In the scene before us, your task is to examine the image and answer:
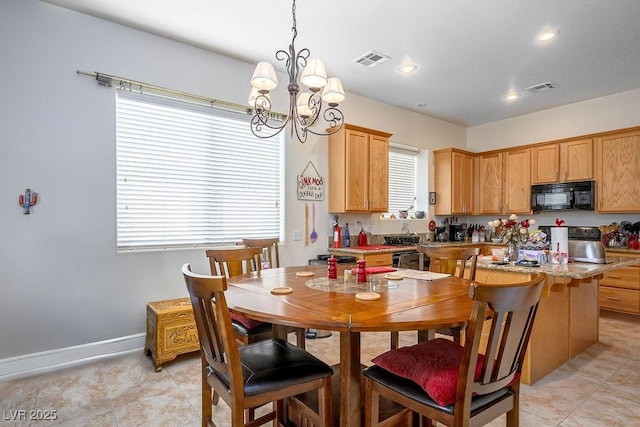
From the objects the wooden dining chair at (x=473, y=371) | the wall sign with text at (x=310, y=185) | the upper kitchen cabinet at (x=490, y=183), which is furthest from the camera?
the upper kitchen cabinet at (x=490, y=183)

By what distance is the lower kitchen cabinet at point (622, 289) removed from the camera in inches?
158

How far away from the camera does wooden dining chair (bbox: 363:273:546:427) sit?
1171 millimetres

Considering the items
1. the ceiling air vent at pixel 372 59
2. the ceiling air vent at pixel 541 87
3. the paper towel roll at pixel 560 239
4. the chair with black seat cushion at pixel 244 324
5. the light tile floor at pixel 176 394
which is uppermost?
the ceiling air vent at pixel 372 59

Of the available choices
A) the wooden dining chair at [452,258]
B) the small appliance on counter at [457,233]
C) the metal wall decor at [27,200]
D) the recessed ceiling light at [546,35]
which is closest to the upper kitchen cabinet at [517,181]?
the small appliance on counter at [457,233]

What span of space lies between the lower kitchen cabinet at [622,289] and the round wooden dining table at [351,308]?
11.3 ft

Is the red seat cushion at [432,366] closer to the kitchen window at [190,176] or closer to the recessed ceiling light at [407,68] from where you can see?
the kitchen window at [190,176]

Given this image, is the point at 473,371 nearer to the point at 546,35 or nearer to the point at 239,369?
the point at 239,369

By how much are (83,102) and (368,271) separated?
2716 millimetres

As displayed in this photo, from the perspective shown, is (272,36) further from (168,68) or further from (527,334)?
(527,334)

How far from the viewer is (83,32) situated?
9.34ft

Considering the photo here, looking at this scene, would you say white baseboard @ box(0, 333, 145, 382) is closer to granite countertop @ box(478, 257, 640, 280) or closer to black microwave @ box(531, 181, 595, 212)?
granite countertop @ box(478, 257, 640, 280)

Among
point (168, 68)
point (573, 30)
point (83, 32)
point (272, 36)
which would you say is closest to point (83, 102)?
point (83, 32)

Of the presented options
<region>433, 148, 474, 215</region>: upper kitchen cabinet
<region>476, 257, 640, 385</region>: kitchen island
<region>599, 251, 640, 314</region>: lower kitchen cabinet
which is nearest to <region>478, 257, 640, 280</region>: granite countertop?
<region>476, 257, 640, 385</region>: kitchen island

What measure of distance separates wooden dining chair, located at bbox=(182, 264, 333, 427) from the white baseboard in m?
1.78
